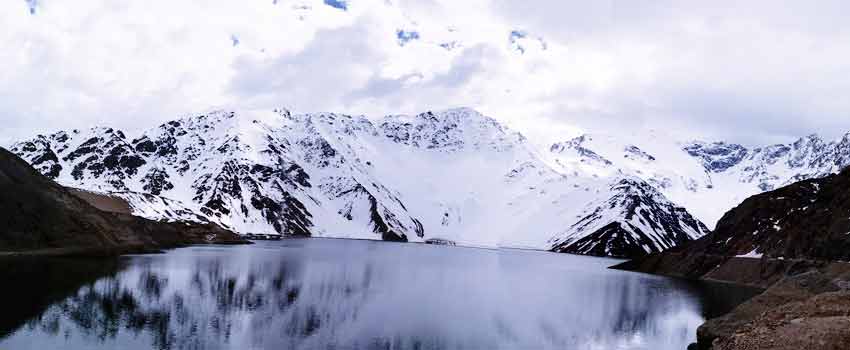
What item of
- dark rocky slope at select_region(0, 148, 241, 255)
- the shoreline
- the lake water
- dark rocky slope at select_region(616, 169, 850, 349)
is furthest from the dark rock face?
dark rocky slope at select_region(0, 148, 241, 255)

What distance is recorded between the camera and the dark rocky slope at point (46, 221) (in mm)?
109438

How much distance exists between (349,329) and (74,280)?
122ft

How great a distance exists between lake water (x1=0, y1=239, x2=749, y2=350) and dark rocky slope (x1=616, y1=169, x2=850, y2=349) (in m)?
9.91

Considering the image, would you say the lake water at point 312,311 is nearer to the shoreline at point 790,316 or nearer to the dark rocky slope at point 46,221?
the shoreline at point 790,316

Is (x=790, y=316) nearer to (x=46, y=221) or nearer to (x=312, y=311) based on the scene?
(x=312, y=311)

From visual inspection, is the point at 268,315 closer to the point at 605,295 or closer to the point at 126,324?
the point at 126,324

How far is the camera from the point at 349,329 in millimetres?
55906

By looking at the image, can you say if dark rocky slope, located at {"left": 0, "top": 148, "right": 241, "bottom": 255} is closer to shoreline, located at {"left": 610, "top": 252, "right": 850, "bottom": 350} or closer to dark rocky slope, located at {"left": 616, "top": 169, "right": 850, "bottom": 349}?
shoreline, located at {"left": 610, "top": 252, "right": 850, "bottom": 350}

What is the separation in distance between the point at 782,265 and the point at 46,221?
122864mm

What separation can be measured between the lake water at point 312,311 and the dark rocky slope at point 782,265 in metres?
9.91

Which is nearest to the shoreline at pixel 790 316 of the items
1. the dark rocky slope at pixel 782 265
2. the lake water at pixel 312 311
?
the dark rocky slope at pixel 782 265

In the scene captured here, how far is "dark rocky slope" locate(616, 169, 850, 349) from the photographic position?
32656 mm

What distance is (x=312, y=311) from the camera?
215ft

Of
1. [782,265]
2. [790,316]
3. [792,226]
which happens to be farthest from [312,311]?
[792,226]
